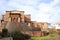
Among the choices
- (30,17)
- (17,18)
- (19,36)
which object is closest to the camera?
(19,36)

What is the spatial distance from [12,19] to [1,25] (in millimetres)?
14029

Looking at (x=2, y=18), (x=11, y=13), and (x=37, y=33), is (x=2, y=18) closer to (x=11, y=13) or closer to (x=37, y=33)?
(x=11, y=13)

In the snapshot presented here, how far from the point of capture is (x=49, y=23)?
5162 cm

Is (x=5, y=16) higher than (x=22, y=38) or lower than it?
higher

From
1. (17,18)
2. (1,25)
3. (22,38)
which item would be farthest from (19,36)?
(17,18)

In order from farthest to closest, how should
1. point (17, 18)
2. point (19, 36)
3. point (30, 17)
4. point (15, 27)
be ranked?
point (30, 17), point (17, 18), point (15, 27), point (19, 36)

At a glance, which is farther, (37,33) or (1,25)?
(1,25)

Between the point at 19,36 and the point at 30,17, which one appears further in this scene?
the point at 30,17

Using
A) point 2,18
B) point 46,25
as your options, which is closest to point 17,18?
point 2,18

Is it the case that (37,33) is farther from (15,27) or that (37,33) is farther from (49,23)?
(49,23)

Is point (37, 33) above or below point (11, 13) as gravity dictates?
below

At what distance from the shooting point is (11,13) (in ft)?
163

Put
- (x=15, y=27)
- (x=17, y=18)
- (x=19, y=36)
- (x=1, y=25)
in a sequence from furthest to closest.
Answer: (x=17, y=18) → (x=1, y=25) → (x=15, y=27) → (x=19, y=36)

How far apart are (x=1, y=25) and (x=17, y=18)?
560 inches
